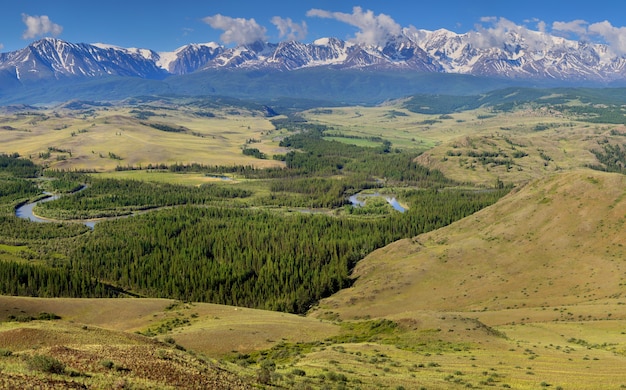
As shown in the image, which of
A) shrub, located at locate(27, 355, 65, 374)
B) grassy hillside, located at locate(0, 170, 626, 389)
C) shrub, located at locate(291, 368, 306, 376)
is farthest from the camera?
shrub, located at locate(291, 368, 306, 376)

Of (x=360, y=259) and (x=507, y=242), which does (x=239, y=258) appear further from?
(x=507, y=242)

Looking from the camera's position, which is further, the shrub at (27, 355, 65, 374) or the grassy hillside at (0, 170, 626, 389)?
the grassy hillside at (0, 170, 626, 389)

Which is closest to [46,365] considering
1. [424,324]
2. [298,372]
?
[298,372]

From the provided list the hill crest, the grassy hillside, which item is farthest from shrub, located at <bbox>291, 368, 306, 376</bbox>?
the hill crest

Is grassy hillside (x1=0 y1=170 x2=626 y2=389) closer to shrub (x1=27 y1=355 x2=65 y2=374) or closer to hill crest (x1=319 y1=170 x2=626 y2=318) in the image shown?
hill crest (x1=319 y1=170 x2=626 y2=318)

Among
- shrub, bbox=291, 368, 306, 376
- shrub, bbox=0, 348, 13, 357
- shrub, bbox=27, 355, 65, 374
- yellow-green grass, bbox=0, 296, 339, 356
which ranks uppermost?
shrub, bbox=27, 355, 65, 374

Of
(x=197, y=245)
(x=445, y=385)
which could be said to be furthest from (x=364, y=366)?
(x=197, y=245)

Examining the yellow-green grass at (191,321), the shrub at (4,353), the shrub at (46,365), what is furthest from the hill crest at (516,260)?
the shrub at (46,365)

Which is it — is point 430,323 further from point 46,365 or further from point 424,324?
point 46,365

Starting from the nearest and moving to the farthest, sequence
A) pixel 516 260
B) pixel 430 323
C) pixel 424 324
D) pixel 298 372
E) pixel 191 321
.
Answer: pixel 298 372 → pixel 424 324 → pixel 430 323 → pixel 191 321 → pixel 516 260

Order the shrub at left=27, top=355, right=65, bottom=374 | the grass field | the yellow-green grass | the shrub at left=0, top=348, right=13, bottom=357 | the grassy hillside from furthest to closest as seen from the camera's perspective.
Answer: the yellow-green grass, the grassy hillside, the grass field, the shrub at left=0, top=348, right=13, bottom=357, the shrub at left=27, top=355, right=65, bottom=374

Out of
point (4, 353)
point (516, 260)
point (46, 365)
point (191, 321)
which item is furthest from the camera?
point (516, 260)
